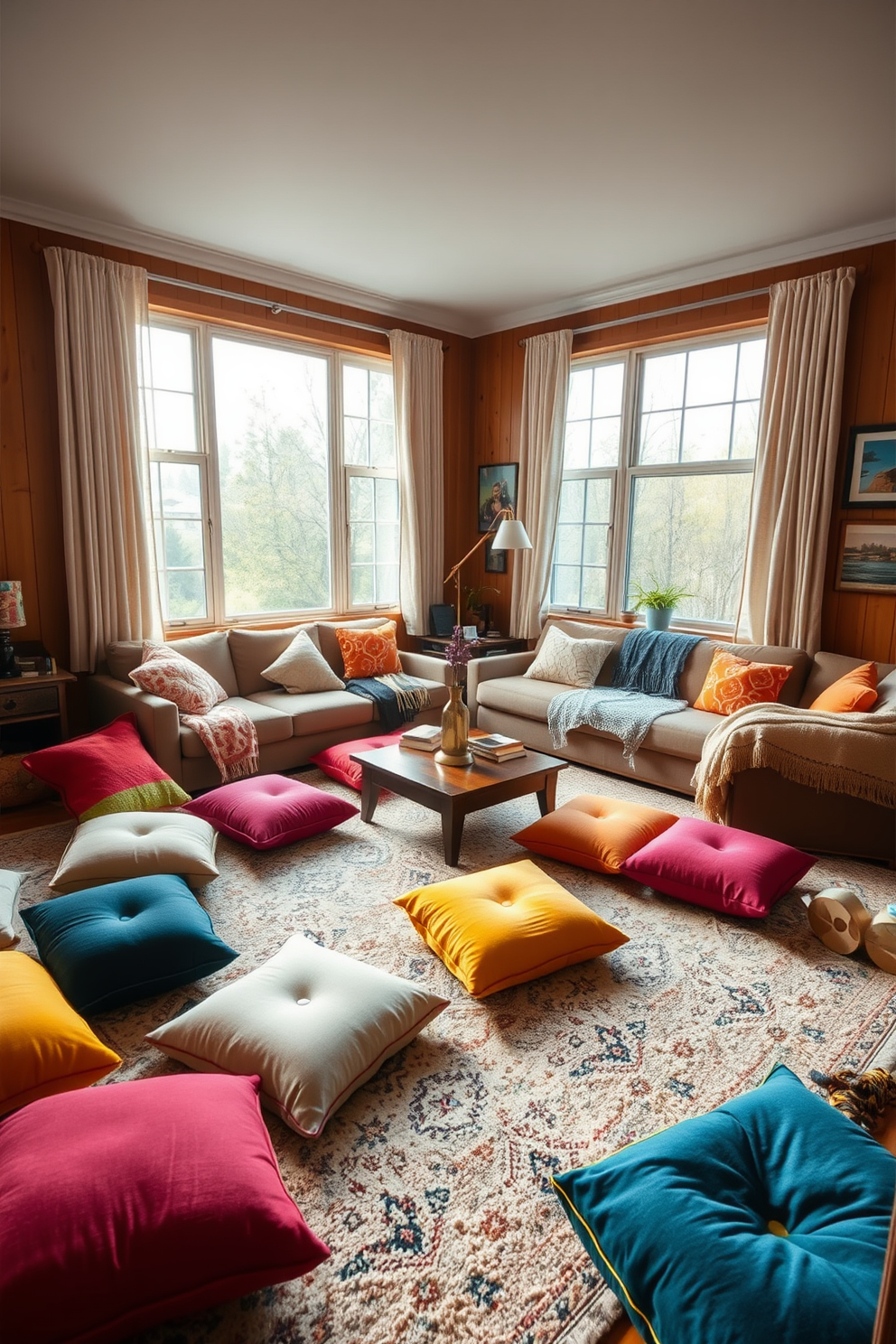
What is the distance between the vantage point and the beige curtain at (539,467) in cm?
524

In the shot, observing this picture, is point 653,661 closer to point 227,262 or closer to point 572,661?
point 572,661

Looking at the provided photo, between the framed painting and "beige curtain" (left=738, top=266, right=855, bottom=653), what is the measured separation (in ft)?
6.23

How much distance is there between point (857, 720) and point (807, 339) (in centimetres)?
220

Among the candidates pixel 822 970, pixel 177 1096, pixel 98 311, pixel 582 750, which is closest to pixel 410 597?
pixel 582 750

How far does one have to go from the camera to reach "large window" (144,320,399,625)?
4.54 metres

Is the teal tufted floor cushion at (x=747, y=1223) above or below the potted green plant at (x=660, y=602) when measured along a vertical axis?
below

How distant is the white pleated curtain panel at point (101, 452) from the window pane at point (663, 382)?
3075 mm

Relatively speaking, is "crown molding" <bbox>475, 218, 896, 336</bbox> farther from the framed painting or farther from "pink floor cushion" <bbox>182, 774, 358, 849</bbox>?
"pink floor cushion" <bbox>182, 774, 358, 849</bbox>

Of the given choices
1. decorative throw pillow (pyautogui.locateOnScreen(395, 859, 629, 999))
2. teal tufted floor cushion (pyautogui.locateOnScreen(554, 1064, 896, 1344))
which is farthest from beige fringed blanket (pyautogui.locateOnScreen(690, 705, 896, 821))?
teal tufted floor cushion (pyautogui.locateOnScreen(554, 1064, 896, 1344))

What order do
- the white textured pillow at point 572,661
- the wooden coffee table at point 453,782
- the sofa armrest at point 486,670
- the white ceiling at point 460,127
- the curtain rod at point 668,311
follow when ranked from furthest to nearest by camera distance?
the sofa armrest at point 486,670 < the white textured pillow at point 572,661 < the curtain rod at point 668,311 < the wooden coffee table at point 453,782 < the white ceiling at point 460,127

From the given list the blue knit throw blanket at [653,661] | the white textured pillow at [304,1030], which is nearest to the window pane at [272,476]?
the blue knit throw blanket at [653,661]

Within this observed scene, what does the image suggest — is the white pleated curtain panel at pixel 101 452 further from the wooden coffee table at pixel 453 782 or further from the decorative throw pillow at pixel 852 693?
the decorative throw pillow at pixel 852 693

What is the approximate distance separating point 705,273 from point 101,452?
3.60 metres

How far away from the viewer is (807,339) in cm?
403
